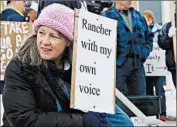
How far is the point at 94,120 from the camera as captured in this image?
7.38 feet

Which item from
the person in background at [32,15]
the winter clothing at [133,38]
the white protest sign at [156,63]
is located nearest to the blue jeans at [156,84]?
the white protest sign at [156,63]

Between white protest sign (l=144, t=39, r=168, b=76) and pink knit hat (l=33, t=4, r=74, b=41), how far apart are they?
3.71m

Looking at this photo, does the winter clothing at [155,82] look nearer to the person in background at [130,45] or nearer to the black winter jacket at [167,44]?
the black winter jacket at [167,44]

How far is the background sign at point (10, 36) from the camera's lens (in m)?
5.25

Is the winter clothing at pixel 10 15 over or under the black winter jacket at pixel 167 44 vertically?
over

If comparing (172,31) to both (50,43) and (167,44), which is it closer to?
(167,44)

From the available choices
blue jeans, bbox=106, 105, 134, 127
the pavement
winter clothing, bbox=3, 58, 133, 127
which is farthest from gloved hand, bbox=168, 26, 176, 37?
winter clothing, bbox=3, 58, 133, 127

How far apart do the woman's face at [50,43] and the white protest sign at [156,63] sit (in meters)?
3.74

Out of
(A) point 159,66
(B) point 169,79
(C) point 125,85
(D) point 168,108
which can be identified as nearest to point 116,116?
(C) point 125,85

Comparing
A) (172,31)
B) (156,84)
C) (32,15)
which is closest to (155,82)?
(156,84)

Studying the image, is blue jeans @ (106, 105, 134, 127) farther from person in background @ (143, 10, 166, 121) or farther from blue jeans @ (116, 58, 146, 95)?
person in background @ (143, 10, 166, 121)

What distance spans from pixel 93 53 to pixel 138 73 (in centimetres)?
297

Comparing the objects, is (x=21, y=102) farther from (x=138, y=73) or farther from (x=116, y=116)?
(x=138, y=73)

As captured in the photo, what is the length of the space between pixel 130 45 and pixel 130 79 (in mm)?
392
